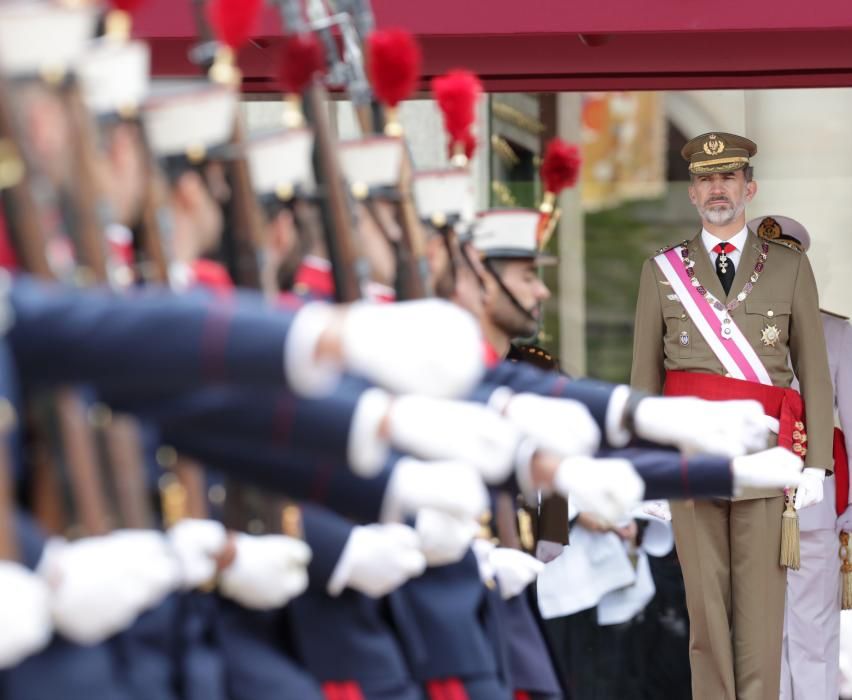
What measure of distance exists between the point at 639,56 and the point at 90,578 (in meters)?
3.20

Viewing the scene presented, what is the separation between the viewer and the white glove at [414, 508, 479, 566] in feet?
10.7

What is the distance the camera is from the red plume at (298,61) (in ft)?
10.7

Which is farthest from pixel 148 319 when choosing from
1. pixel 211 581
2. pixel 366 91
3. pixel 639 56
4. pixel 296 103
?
pixel 639 56

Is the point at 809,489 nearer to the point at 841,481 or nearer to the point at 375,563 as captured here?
the point at 841,481

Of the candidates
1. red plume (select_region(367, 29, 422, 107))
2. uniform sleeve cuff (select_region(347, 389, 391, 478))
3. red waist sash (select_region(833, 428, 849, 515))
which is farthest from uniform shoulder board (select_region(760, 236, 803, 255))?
uniform sleeve cuff (select_region(347, 389, 391, 478))

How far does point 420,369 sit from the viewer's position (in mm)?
2268

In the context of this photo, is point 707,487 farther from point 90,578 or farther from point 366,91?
point 90,578

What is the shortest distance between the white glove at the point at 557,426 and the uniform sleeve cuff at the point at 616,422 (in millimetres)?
260

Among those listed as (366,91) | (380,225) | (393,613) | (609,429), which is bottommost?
(393,613)

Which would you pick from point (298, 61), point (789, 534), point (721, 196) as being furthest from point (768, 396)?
point (298, 61)

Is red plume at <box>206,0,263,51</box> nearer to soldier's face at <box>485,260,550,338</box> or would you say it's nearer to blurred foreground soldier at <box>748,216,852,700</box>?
soldier's face at <box>485,260,550,338</box>

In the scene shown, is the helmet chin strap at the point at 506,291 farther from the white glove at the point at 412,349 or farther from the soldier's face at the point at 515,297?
the white glove at the point at 412,349

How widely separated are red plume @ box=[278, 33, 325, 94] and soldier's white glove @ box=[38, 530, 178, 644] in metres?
1.12

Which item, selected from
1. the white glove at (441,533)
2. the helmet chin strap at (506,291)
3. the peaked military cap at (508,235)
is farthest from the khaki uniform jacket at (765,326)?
the white glove at (441,533)
